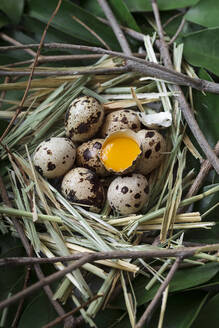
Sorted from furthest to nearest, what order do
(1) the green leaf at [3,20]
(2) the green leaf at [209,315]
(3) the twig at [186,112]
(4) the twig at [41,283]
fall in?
(1) the green leaf at [3,20] → (3) the twig at [186,112] → (2) the green leaf at [209,315] → (4) the twig at [41,283]

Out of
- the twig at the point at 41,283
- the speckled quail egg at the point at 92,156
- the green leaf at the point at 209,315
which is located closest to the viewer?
the twig at the point at 41,283

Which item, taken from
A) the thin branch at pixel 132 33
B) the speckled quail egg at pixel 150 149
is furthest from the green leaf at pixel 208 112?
the thin branch at pixel 132 33

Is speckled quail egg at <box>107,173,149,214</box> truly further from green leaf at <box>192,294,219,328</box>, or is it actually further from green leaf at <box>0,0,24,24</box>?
green leaf at <box>0,0,24,24</box>

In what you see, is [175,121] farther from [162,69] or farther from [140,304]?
[140,304]

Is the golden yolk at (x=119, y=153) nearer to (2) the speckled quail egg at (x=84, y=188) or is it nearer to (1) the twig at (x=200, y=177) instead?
(2) the speckled quail egg at (x=84, y=188)

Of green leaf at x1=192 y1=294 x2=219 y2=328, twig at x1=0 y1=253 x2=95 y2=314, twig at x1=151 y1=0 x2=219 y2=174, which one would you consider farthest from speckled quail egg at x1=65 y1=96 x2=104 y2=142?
green leaf at x1=192 y1=294 x2=219 y2=328

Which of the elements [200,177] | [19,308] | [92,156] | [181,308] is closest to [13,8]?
[92,156]
